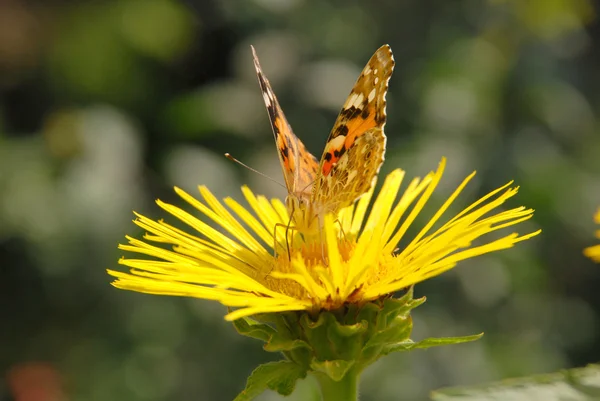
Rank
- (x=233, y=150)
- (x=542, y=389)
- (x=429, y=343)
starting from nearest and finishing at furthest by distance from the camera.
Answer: (x=542, y=389) < (x=429, y=343) < (x=233, y=150)

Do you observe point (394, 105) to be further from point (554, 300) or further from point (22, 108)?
point (22, 108)

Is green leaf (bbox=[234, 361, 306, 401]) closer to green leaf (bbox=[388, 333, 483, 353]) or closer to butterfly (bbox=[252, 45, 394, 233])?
green leaf (bbox=[388, 333, 483, 353])

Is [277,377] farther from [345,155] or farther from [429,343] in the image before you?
[345,155]

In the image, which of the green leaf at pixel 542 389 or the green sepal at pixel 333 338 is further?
the green sepal at pixel 333 338

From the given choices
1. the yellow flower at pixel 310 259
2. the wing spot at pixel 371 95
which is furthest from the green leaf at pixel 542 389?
the wing spot at pixel 371 95

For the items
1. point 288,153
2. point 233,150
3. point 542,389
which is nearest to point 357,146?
point 288,153

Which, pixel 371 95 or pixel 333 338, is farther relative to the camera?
pixel 371 95

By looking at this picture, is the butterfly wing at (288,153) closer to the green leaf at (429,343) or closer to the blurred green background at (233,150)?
the green leaf at (429,343)

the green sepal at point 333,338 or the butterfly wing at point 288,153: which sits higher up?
the butterfly wing at point 288,153
